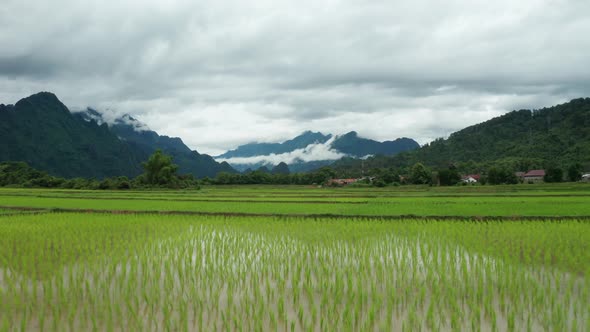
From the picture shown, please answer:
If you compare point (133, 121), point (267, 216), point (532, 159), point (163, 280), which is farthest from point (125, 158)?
point (163, 280)

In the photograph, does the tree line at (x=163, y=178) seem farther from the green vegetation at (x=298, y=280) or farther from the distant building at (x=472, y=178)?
the green vegetation at (x=298, y=280)

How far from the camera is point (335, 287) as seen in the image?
5520mm

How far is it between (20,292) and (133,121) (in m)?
196

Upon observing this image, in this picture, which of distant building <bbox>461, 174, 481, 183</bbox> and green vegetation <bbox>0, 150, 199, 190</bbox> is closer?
green vegetation <bbox>0, 150, 199, 190</bbox>

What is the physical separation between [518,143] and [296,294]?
100834 millimetres

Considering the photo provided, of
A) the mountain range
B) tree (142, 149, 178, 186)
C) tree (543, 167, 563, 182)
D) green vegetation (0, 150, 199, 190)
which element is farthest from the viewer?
the mountain range

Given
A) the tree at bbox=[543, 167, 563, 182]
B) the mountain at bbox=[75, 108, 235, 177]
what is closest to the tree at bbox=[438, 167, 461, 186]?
the tree at bbox=[543, 167, 563, 182]

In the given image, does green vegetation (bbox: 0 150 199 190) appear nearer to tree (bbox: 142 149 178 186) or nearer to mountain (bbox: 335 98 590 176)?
tree (bbox: 142 149 178 186)

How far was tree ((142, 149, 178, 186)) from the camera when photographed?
5241 cm

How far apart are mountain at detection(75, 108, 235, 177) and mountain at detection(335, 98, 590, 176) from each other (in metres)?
71.7

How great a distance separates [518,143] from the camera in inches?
3583

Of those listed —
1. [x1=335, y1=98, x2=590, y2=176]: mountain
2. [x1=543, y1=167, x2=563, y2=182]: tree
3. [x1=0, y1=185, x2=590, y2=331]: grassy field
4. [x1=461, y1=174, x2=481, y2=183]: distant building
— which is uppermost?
[x1=335, y1=98, x2=590, y2=176]: mountain

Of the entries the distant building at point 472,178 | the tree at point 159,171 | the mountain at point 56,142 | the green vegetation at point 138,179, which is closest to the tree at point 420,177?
the distant building at point 472,178

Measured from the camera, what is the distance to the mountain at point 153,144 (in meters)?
151
